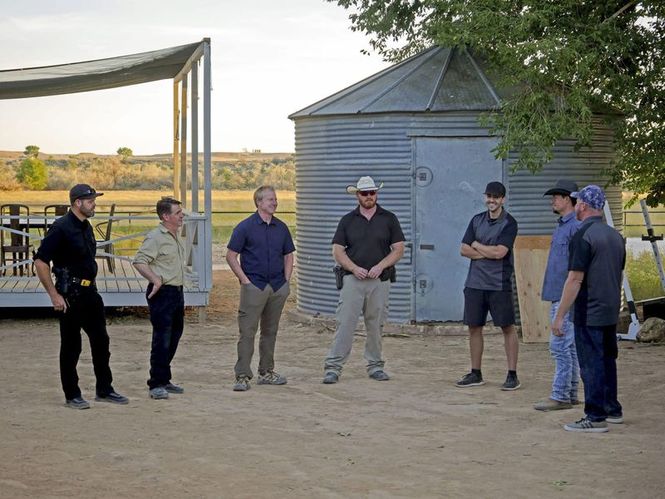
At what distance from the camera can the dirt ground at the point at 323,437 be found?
6844 mm

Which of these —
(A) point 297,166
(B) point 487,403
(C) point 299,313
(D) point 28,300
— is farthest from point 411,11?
(B) point 487,403

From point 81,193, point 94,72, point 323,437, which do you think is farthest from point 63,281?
point 94,72

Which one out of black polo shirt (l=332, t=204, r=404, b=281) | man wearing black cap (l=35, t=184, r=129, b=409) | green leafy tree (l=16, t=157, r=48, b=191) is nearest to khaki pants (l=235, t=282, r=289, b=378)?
black polo shirt (l=332, t=204, r=404, b=281)

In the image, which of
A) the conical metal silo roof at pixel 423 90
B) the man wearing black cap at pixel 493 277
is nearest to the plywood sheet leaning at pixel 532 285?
the conical metal silo roof at pixel 423 90

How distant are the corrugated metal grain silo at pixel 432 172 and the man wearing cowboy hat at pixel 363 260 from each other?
11.4 feet

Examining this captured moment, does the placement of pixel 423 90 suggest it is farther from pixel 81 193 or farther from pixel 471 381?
pixel 81 193

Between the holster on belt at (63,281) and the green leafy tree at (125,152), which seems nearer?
the holster on belt at (63,281)

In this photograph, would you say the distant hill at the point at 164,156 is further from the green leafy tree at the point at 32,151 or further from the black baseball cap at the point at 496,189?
the black baseball cap at the point at 496,189

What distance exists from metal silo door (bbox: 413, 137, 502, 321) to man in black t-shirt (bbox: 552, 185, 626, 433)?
5.68 meters

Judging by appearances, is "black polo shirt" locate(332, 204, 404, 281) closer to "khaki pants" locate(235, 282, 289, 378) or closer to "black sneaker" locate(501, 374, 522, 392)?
"khaki pants" locate(235, 282, 289, 378)

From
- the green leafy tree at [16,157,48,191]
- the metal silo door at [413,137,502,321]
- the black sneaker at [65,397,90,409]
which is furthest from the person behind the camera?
the green leafy tree at [16,157,48,191]

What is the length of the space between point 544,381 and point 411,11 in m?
9.08

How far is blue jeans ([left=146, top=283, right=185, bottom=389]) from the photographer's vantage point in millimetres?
9406

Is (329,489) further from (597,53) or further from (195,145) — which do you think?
(195,145)
